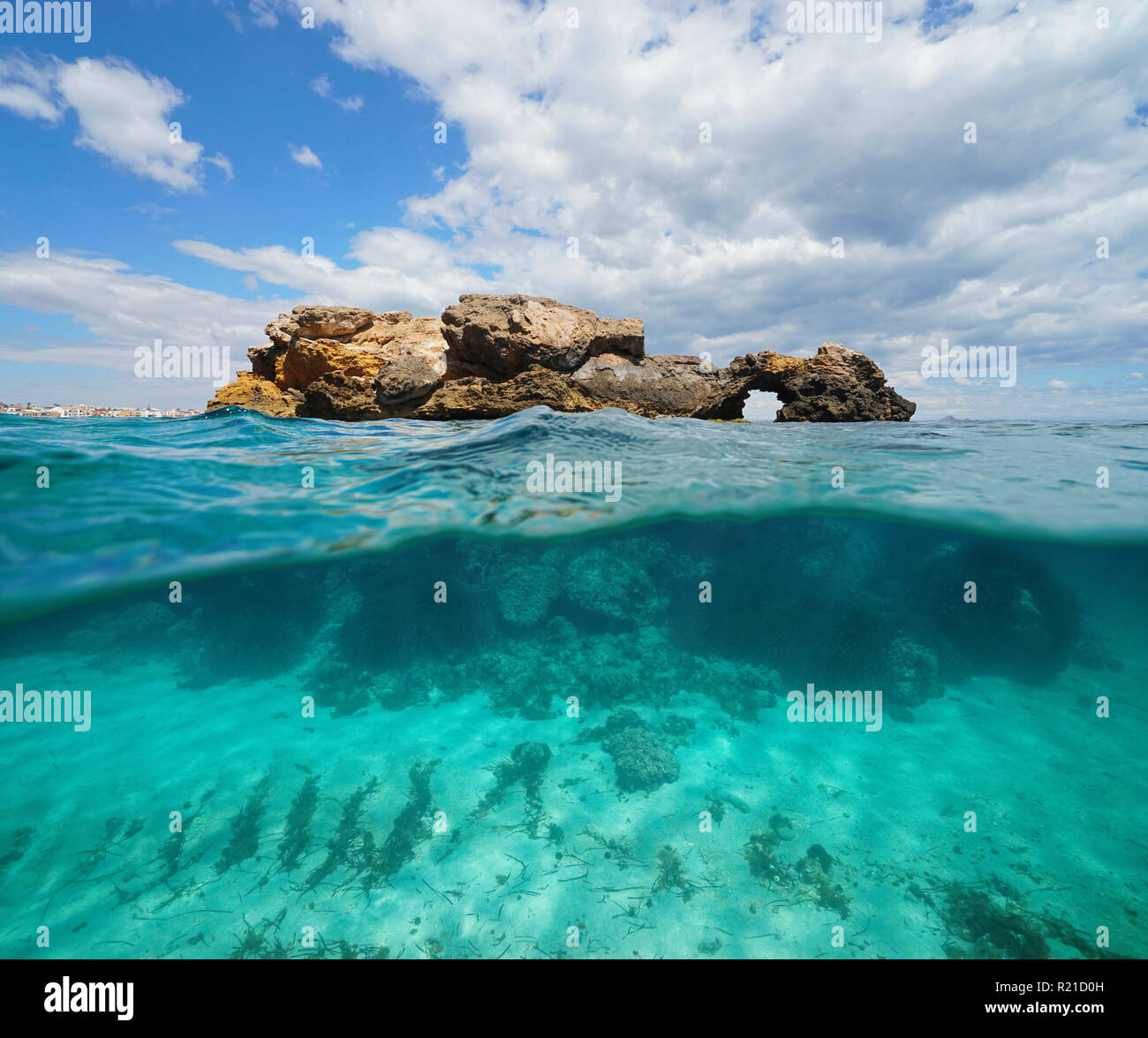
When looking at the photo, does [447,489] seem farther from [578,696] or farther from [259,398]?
[259,398]

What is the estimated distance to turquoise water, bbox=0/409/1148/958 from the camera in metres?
5.20

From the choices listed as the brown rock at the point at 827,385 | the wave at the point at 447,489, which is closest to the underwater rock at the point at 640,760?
the wave at the point at 447,489

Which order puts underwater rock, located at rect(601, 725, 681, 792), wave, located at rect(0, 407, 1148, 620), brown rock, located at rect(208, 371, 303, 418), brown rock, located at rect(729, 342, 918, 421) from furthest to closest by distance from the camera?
brown rock, located at rect(208, 371, 303, 418)
brown rock, located at rect(729, 342, 918, 421)
underwater rock, located at rect(601, 725, 681, 792)
wave, located at rect(0, 407, 1148, 620)

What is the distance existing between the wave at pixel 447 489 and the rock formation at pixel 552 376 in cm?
484

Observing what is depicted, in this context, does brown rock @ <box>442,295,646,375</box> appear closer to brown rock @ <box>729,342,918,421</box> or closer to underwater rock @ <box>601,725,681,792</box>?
brown rock @ <box>729,342,918,421</box>

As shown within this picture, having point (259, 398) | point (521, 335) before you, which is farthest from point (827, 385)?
point (259, 398)

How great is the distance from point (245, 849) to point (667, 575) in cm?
1166

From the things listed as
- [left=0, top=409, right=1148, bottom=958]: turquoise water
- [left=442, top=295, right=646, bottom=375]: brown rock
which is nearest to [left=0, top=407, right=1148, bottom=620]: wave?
[left=0, top=409, right=1148, bottom=958]: turquoise water

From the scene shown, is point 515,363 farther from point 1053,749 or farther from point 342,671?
point 1053,749

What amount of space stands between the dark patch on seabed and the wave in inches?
84.5

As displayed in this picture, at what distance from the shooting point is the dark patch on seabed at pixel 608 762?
5051 mm

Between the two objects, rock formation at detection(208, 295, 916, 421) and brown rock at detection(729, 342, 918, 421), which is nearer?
rock formation at detection(208, 295, 916, 421)

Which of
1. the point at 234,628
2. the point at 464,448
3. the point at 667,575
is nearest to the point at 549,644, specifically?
the point at 667,575

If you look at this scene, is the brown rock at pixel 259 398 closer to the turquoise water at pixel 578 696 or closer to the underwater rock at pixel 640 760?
the turquoise water at pixel 578 696
